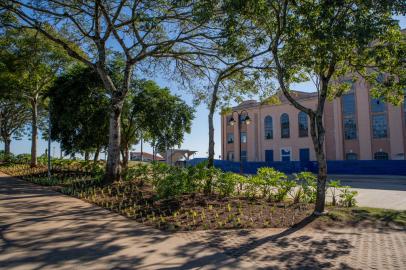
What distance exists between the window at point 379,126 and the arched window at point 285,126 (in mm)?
11083

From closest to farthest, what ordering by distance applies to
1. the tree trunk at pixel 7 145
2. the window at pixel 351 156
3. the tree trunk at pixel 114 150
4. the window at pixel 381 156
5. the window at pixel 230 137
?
the tree trunk at pixel 114 150 → the tree trunk at pixel 7 145 → the window at pixel 381 156 → the window at pixel 351 156 → the window at pixel 230 137

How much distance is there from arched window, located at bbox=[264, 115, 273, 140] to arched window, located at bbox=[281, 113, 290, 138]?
1.91m

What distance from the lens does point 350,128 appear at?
38406 mm

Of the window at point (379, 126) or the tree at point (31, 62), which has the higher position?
the tree at point (31, 62)

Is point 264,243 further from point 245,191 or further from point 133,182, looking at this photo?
point 133,182

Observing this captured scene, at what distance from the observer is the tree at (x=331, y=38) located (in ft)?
24.6

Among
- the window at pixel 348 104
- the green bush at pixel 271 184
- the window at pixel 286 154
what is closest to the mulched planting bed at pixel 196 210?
the green bush at pixel 271 184

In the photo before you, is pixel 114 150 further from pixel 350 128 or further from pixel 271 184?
pixel 350 128

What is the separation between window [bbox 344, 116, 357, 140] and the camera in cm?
3809

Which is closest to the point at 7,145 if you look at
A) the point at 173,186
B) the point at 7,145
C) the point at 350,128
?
the point at 7,145

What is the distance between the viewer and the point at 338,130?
128 feet

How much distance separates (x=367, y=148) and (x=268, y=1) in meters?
32.3

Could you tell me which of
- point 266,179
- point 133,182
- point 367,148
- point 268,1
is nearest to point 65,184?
point 133,182

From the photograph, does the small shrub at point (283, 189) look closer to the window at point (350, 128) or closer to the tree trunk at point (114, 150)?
the tree trunk at point (114, 150)
